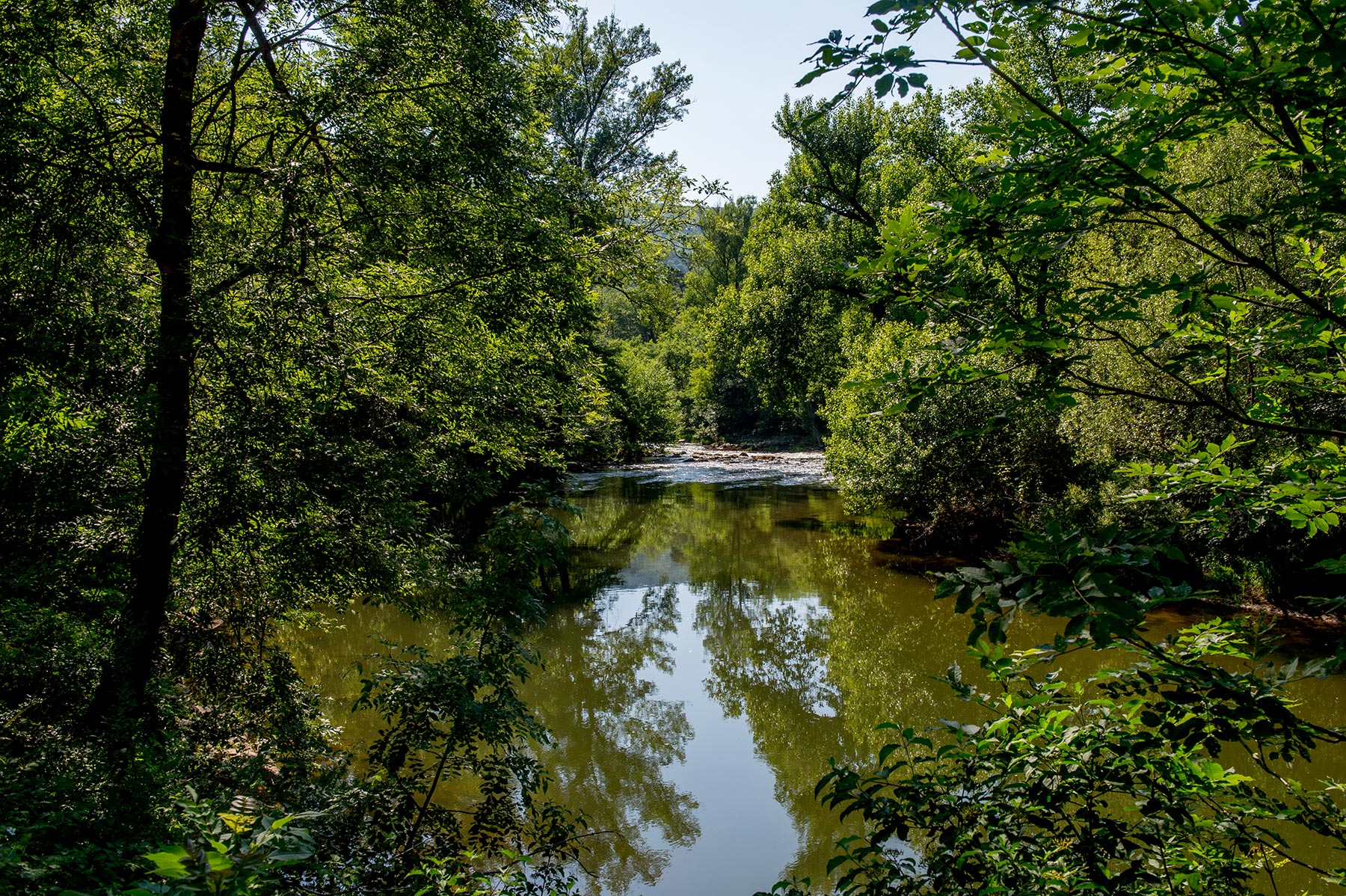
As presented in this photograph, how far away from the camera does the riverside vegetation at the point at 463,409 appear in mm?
2021

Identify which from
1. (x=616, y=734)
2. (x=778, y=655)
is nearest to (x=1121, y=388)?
(x=616, y=734)

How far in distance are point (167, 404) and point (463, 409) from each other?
2.31m

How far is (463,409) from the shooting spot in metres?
6.45

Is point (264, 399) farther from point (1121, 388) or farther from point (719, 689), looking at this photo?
point (719, 689)

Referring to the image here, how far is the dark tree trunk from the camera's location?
14.6 feet

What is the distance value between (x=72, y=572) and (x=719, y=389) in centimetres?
3936

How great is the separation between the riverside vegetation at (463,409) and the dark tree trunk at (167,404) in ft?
0.10

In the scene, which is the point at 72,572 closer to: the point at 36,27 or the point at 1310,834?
the point at 36,27

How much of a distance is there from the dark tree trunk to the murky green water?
1601 millimetres

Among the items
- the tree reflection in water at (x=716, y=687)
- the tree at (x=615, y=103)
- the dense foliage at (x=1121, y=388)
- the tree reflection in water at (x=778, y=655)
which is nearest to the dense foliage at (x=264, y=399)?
the tree reflection in water at (x=716, y=687)

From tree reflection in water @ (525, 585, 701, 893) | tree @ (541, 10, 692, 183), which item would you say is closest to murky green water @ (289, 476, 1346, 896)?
tree reflection in water @ (525, 585, 701, 893)

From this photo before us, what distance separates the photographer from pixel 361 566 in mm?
5480

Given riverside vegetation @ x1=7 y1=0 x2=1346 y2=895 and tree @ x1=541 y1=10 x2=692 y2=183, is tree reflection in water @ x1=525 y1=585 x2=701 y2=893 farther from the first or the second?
tree @ x1=541 y1=10 x2=692 y2=183

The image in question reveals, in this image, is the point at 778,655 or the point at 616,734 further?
the point at 778,655
